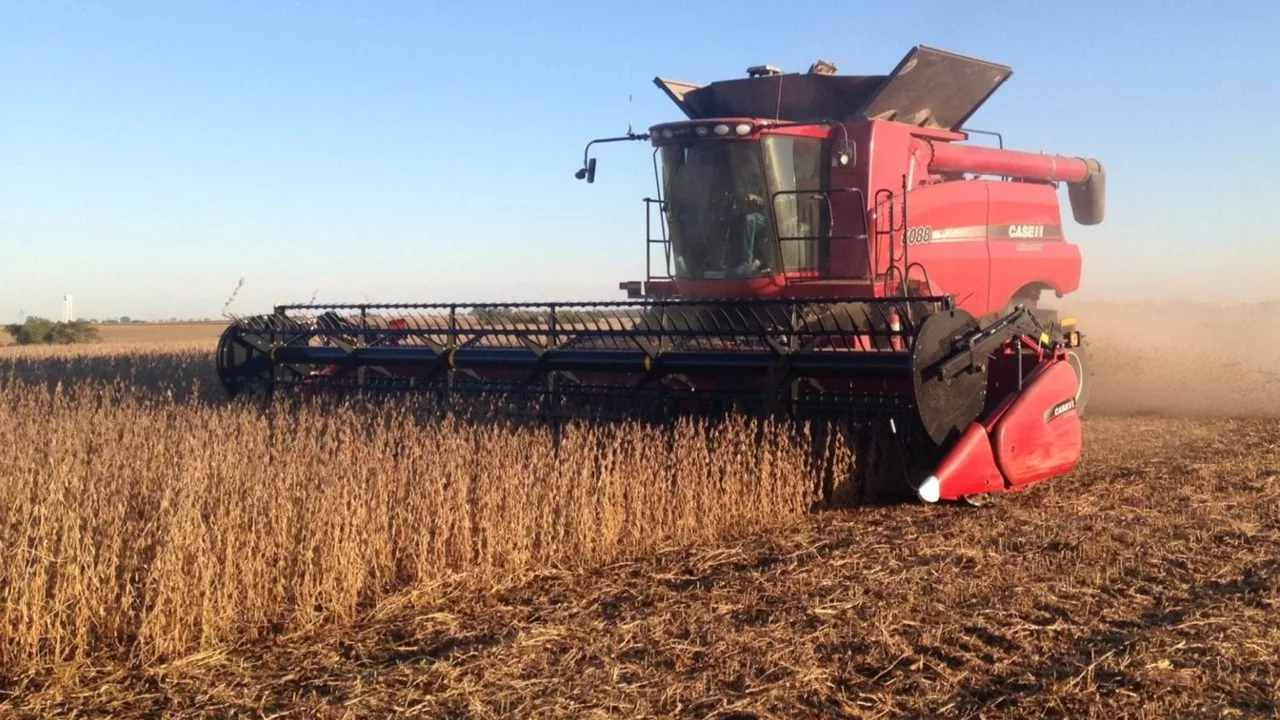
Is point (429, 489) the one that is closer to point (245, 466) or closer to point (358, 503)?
point (358, 503)

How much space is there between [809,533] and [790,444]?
2.64 ft

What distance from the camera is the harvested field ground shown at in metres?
2.80

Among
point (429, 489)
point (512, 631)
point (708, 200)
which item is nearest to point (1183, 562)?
point (512, 631)

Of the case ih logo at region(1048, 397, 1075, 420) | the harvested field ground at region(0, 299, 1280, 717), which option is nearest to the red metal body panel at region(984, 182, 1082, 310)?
the case ih logo at region(1048, 397, 1075, 420)

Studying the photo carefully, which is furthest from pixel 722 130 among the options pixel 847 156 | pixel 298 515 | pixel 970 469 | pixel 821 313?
pixel 298 515

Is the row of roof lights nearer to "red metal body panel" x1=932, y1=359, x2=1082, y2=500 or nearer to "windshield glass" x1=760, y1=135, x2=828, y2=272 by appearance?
"windshield glass" x1=760, y1=135, x2=828, y2=272

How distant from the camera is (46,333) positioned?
29734 millimetres

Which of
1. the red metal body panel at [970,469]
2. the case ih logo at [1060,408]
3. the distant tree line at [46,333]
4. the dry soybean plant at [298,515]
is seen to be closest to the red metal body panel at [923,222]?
the case ih logo at [1060,408]

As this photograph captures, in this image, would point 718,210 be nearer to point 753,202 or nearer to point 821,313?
point 753,202

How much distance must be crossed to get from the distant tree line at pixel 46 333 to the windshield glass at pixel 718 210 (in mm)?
26267

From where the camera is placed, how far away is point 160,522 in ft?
12.1

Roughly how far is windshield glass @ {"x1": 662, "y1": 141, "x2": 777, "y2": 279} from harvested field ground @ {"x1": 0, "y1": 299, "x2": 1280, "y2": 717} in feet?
8.56

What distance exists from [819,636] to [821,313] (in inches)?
143

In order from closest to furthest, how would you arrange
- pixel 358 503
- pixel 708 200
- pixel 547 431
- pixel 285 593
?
pixel 285 593 < pixel 358 503 < pixel 547 431 < pixel 708 200
